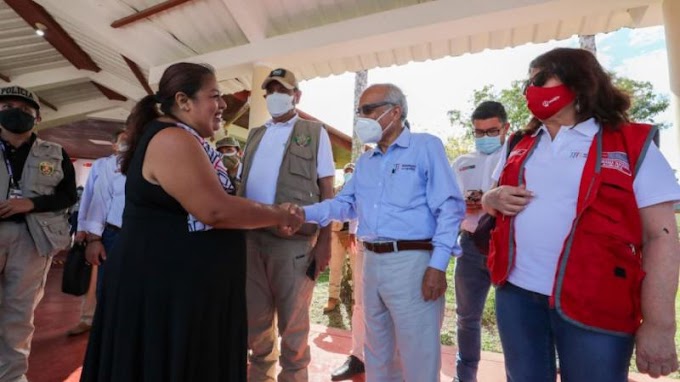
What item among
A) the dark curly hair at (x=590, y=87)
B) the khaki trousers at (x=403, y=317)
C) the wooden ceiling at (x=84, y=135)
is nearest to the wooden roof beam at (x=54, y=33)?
the wooden ceiling at (x=84, y=135)

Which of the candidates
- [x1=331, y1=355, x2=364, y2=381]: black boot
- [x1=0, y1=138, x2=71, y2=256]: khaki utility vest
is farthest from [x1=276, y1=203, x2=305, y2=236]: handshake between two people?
[x1=0, y1=138, x2=71, y2=256]: khaki utility vest

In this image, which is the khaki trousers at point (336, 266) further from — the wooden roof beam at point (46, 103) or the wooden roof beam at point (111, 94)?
the wooden roof beam at point (46, 103)

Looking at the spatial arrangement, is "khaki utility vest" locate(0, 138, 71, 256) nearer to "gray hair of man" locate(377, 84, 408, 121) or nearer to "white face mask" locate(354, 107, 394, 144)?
"white face mask" locate(354, 107, 394, 144)

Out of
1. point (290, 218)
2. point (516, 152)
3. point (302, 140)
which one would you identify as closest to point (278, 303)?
point (290, 218)

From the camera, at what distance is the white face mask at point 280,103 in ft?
7.75

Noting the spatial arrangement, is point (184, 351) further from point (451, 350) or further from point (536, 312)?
point (451, 350)

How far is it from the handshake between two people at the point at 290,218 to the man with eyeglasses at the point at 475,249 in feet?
3.79

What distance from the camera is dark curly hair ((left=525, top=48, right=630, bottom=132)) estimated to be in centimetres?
129

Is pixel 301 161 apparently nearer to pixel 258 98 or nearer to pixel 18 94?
pixel 18 94

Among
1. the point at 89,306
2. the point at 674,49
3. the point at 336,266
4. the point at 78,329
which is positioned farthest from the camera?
the point at 336,266

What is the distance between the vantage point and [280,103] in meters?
2.37

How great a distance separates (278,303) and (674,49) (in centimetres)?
343

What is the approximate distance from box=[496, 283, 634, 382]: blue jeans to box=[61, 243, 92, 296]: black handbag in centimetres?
269

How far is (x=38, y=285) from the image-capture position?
2.62 meters
